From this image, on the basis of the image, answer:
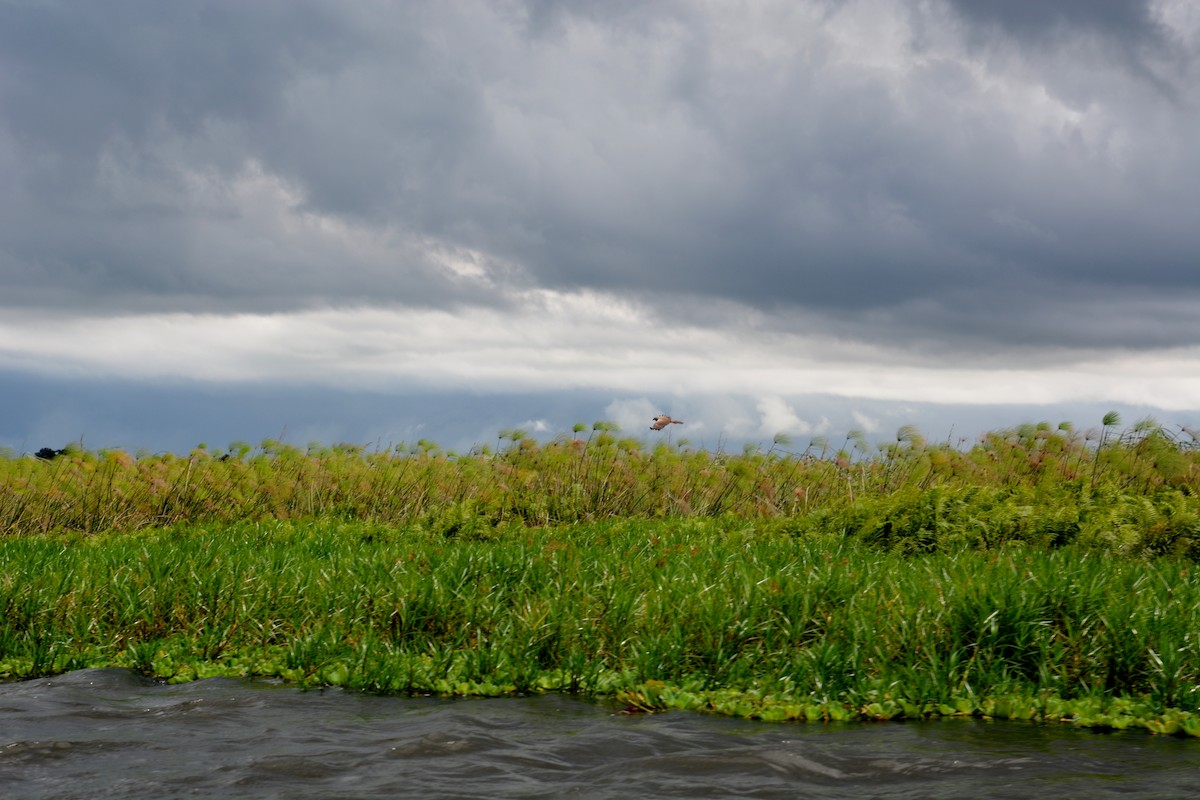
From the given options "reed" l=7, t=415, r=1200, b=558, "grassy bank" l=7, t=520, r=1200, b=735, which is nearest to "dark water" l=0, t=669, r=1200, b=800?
"grassy bank" l=7, t=520, r=1200, b=735

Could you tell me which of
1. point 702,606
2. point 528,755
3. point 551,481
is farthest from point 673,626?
point 551,481

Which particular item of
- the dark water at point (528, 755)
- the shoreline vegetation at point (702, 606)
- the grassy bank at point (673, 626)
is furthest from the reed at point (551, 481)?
the dark water at point (528, 755)

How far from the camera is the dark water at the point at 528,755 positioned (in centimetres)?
525

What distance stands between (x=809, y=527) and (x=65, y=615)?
767cm

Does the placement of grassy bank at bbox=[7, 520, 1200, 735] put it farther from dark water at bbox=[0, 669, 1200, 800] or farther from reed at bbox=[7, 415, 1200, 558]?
reed at bbox=[7, 415, 1200, 558]

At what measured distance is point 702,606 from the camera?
793 cm

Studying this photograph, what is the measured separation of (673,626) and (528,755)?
210cm

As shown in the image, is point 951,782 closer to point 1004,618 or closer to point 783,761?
point 783,761

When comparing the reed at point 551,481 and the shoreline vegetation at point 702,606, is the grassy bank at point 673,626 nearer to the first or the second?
the shoreline vegetation at point 702,606

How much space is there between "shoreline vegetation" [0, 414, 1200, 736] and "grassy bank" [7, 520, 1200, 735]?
0.07 feet

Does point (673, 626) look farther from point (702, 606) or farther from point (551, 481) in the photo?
point (551, 481)

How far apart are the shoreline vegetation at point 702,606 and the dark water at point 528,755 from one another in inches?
15.2

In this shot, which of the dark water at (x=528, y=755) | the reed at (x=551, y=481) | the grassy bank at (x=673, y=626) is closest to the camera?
the dark water at (x=528, y=755)

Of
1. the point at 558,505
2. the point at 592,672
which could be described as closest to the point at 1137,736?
the point at 592,672
